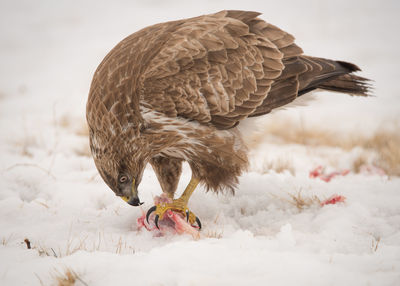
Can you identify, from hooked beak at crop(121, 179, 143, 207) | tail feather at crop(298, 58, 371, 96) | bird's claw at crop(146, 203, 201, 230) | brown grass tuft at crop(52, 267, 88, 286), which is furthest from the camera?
tail feather at crop(298, 58, 371, 96)

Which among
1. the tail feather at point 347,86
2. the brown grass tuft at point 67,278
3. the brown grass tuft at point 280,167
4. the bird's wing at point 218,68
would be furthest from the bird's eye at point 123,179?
the brown grass tuft at point 280,167

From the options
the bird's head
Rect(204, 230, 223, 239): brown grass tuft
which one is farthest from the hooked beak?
Rect(204, 230, 223, 239): brown grass tuft

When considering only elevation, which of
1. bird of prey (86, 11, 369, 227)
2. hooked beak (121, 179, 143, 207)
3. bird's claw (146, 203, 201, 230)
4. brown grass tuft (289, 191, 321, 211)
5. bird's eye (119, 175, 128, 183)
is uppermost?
bird of prey (86, 11, 369, 227)

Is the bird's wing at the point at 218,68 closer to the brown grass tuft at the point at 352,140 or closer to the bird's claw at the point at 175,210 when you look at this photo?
the bird's claw at the point at 175,210

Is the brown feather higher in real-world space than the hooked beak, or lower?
higher

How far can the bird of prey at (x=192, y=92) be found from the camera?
3303 millimetres

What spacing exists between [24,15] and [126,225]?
16.5 meters

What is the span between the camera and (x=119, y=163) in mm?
3305

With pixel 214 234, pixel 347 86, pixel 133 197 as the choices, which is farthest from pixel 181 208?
pixel 347 86

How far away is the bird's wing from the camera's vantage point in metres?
3.37

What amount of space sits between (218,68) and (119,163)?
4.08 feet

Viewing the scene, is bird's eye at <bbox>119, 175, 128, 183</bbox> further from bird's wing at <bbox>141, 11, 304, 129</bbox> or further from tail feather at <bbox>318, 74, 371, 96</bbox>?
tail feather at <bbox>318, 74, 371, 96</bbox>

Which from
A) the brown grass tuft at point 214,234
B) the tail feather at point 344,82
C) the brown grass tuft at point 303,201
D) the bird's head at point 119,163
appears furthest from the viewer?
the tail feather at point 344,82

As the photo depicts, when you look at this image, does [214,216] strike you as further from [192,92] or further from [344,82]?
[344,82]
